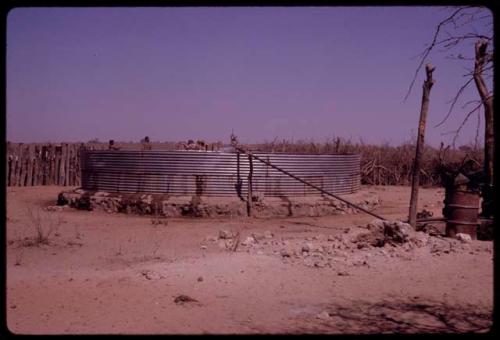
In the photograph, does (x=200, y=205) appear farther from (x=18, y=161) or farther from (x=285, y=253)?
(x=18, y=161)

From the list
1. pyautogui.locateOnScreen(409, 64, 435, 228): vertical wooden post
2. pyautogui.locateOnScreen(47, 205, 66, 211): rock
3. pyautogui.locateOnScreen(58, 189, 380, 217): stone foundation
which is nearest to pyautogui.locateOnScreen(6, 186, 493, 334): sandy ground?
pyautogui.locateOnScreen(409, 64, 435, 228): vertical wooden post

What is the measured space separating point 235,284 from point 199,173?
720 centimetres

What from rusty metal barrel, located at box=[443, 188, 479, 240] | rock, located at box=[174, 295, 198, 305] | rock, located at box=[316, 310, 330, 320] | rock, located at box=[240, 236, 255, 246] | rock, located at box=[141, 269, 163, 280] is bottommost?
rock, located at box=[174, 295, 198, 305]

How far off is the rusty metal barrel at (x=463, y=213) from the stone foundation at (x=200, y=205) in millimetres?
4637

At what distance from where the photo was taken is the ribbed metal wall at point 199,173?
531 inches

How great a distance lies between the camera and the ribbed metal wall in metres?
Answer: 13.5

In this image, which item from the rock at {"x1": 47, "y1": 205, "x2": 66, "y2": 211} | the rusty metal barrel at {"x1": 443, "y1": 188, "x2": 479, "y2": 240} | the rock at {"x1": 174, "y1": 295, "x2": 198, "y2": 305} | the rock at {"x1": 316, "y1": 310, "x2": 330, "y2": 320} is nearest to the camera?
the rock at {"x1": 316, "y1": 310, "x2": 330, "y2": 320}

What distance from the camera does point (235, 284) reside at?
21.3ft

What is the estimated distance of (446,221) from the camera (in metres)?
9.72

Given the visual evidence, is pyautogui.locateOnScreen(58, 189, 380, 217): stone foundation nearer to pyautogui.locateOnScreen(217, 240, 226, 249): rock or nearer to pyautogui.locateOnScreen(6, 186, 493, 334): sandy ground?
pyautogui.locateOnScreen(6, 186, 493, 334): sandy ground

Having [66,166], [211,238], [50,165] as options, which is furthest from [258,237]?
[50,165]

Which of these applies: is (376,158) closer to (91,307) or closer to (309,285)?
(309,285)

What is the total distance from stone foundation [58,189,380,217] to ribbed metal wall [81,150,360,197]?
0.93 feet

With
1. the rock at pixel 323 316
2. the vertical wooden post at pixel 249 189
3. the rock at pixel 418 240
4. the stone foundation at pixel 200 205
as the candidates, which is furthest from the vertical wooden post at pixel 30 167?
the rock at pixel 323 316
